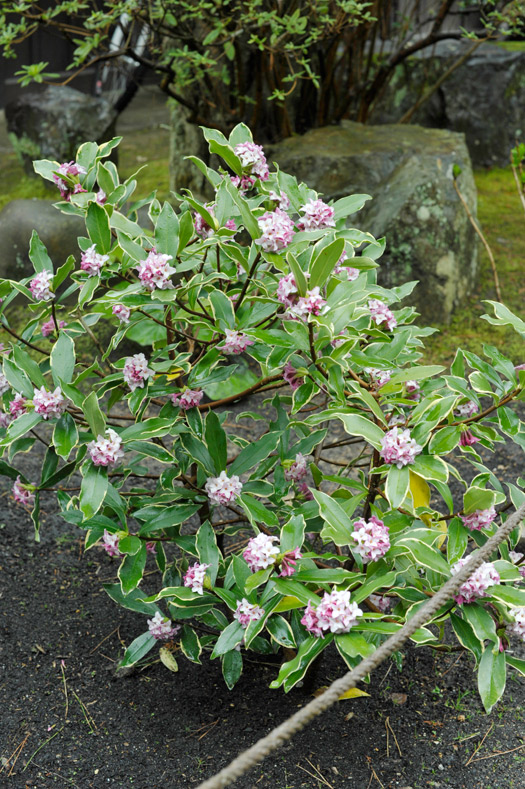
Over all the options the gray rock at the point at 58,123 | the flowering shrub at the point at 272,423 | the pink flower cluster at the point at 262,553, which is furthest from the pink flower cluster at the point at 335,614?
the gray rock at the point at 58,123

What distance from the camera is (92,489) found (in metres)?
1.60

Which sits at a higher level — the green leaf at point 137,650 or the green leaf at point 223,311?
the green leaf at point 223,311

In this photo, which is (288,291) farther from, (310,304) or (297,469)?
(297,469)

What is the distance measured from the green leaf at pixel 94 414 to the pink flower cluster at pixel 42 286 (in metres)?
0.33

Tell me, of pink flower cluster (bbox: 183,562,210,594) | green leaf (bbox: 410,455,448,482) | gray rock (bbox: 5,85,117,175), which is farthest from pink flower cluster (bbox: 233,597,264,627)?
gray rock (bbox: 5,85,117,175)

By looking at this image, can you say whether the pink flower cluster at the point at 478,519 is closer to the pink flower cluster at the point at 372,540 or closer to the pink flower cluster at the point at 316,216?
the pink flower cluster at the point at 372,540

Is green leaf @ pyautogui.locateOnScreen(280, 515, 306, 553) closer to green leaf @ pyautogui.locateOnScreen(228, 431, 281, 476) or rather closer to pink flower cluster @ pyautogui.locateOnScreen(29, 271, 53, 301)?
green leaf @ pyautogui.locateOnScreen(228, 431, 281, 476)

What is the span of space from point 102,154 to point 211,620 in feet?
3.78

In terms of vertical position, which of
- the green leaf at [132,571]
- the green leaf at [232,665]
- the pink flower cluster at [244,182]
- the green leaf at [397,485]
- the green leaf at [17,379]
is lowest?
the green leaf at [232,665]

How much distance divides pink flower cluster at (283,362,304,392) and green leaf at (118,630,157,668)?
0.74 m

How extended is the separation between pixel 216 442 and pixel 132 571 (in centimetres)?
35

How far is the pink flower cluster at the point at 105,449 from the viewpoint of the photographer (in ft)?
5.28

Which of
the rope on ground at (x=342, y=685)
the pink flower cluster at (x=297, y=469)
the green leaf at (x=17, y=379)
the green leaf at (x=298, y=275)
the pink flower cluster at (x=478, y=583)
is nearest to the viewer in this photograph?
the rope on ground at (x=342, y=685)

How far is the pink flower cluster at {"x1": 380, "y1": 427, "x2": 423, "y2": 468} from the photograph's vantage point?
152 cm
